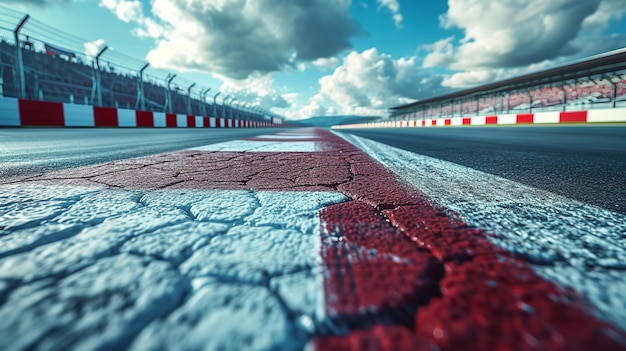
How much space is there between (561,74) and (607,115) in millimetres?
9149

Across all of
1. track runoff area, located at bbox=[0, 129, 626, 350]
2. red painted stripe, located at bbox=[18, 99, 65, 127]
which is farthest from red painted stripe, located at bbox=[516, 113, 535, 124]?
red painted stripe, located at bbox=[18, 99, 65, 127]

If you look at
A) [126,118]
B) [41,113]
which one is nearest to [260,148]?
[41,113]

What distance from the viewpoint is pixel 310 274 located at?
0.41 m

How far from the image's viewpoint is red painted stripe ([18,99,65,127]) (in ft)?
17.6

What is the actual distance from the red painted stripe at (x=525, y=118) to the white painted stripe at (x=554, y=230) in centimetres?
1138

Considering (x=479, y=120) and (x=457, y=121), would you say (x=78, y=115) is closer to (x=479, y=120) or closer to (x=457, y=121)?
(x=479, y=120)

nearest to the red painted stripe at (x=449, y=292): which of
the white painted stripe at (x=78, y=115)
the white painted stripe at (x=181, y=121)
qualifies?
the white painted stripe at (x=78, y=115)

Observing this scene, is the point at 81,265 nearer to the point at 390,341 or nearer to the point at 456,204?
the point at 390,341

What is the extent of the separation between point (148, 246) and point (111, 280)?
0.11 m

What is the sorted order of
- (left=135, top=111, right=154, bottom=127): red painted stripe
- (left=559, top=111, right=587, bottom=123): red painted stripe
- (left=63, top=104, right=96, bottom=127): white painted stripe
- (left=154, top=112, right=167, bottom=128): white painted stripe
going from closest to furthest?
(left=63, top=104, right=96, bottom=127): white painted stripe → (left=135, top=111, right=154, bottom=127): red painted stripe → (left=559, top=111, right=587, bottom=123): red painted stripe → (left=154, top=112, right=167, bottom=128): white painted stripe

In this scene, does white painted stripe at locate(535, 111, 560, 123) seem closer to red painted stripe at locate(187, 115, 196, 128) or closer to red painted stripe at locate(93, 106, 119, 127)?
red painted stripe at locate(187, 115, 196, 128)

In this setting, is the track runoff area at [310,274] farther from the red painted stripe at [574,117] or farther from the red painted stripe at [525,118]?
the red painted stripe at [525,118]

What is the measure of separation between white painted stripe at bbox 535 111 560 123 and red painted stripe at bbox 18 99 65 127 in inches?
533

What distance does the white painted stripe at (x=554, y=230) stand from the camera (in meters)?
0.38
